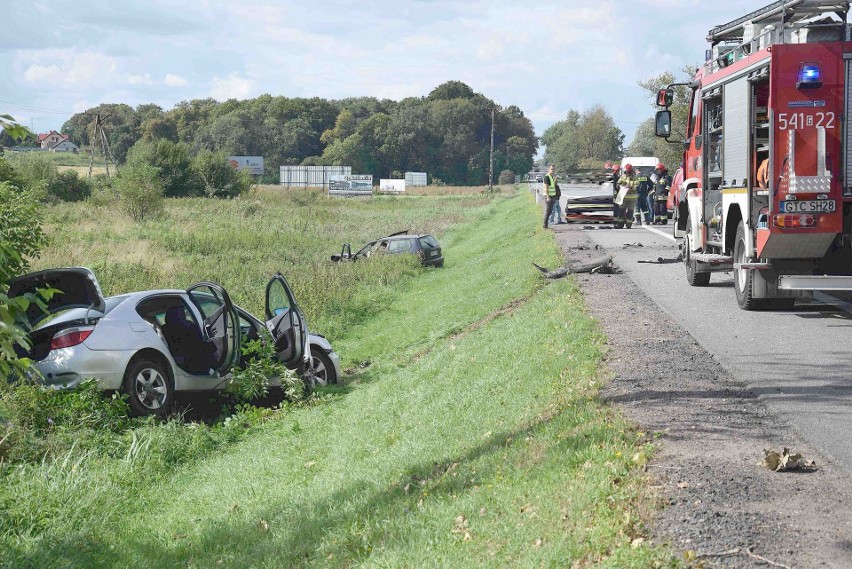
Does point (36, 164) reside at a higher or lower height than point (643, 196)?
higher

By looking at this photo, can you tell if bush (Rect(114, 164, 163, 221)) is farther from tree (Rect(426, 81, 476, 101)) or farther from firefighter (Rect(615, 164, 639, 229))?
tree (Rect(426, 81, 476, 101))

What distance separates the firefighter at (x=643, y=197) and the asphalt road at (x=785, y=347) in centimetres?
1358

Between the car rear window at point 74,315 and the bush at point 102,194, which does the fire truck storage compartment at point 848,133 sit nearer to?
the car rear window at point 74,315

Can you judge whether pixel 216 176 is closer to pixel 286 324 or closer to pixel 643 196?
pixel 643 196

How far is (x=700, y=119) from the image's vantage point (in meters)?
15.3

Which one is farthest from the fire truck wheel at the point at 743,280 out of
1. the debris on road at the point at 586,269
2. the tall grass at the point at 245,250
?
the tall grass at the point at 245,250

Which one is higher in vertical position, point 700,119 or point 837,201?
point 700,119

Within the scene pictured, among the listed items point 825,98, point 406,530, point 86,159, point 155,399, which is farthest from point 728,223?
point 86,159

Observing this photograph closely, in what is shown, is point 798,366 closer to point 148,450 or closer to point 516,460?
point 516,460

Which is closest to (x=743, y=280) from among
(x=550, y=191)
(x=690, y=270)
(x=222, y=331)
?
(x=690, y=270)

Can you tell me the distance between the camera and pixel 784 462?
571 cm

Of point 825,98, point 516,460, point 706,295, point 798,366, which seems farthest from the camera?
point 706,295

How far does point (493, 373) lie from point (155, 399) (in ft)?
12.2

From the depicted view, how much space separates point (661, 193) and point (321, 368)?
Result: 66.0ft
